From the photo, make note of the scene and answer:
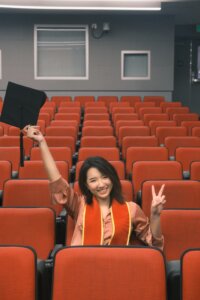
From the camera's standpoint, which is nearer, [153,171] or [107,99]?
[153,171]

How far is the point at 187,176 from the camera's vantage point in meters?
4.22

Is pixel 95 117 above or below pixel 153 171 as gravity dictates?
above

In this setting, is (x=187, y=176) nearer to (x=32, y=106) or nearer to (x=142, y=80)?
(x=32, y=106)

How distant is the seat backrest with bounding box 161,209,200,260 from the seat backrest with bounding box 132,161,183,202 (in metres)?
1.31

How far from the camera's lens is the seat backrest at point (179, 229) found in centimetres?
258

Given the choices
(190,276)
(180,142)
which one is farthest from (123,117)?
(190,276)

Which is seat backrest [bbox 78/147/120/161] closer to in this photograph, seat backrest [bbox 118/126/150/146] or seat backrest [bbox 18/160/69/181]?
seat backrest [bbox 18/160/69/181]

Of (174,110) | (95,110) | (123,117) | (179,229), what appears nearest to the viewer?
(179,229)

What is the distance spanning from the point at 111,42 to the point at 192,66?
3007mm

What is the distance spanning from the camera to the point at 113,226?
2.26 metres

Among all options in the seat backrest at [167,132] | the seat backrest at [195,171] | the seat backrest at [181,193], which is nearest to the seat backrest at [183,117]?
the seat backrest at [167,132]

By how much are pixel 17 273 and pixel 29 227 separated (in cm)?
78

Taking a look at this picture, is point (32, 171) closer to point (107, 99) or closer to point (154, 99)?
point (107, 99)

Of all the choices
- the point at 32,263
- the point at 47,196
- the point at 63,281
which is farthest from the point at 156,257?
the point at 47,196
